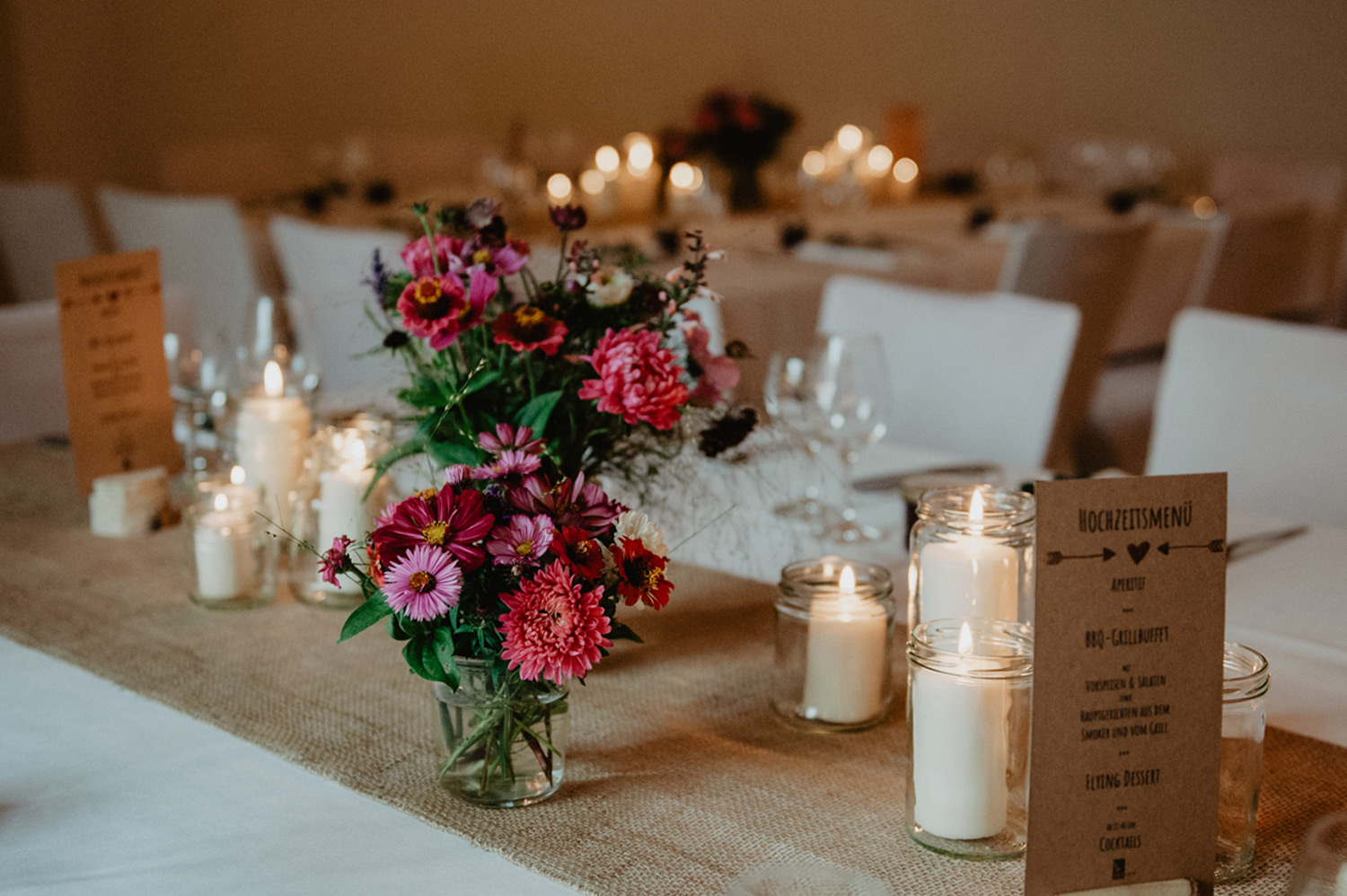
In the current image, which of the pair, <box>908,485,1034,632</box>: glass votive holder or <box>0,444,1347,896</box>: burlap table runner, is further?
<box>908,485,1034,632</box>: glass votive holder

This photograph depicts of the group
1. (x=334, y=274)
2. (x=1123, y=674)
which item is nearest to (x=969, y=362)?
(x=1123, y=674)

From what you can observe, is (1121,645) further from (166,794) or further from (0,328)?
(0,328)

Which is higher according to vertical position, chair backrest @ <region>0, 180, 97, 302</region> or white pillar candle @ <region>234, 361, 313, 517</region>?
chair backrest @ <region>0, 180, 97, 302</region>

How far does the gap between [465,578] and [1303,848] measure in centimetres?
48

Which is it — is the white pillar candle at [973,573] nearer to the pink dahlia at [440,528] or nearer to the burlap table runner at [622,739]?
the burlap table runner at [622,739]

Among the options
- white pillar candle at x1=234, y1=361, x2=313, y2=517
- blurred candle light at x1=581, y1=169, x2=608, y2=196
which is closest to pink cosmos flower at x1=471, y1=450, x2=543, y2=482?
white pillar candle at x1=234, y1=361, x2=313, y2=517

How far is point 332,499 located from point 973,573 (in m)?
0.62

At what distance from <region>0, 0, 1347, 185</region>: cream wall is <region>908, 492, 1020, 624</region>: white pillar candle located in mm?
6215

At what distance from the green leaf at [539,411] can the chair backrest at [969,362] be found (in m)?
1.22

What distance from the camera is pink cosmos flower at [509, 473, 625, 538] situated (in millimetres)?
833

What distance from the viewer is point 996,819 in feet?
2.71

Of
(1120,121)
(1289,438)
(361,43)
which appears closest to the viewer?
(1289,438)

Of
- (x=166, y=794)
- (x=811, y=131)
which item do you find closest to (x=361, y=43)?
(x=811, y=131)

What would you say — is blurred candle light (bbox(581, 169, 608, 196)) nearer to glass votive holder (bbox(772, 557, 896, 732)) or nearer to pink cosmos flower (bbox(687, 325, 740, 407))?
pink cosmos flower (bbox(687, 325, 740, 407))
